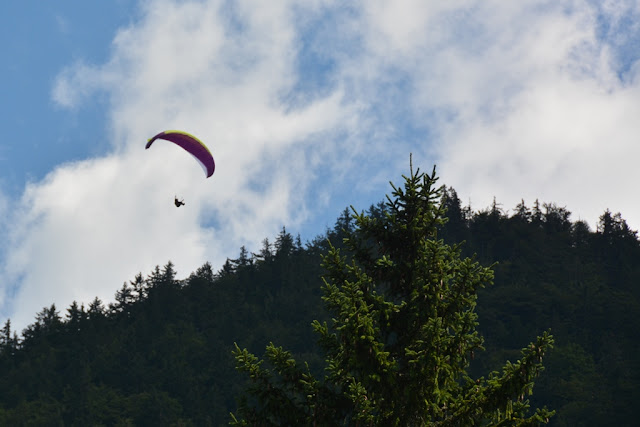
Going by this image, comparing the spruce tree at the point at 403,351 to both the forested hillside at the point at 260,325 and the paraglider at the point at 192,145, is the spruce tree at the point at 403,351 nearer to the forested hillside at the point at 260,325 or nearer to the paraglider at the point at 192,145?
the paraglider at the point at 192,145

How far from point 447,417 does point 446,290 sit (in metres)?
2.52

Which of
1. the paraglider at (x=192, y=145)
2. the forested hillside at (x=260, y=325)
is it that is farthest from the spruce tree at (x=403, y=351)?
the forested hillside at (x=260, y=325)

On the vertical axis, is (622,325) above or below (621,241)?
below

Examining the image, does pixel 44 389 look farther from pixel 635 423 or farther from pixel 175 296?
pixel 635 423

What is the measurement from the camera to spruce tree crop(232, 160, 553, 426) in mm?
14523

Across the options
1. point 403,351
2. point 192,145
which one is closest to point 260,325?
point 192,145

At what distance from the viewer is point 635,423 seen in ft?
270

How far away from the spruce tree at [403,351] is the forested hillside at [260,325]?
91.0 m

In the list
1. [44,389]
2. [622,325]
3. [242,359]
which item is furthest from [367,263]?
[44,389]

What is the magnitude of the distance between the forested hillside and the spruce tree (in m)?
91.0

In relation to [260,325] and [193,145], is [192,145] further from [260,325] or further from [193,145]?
[260,325]

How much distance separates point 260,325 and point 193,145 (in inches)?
4250

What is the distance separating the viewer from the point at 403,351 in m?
15.7

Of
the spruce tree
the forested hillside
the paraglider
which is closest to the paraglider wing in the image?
the paraglider
